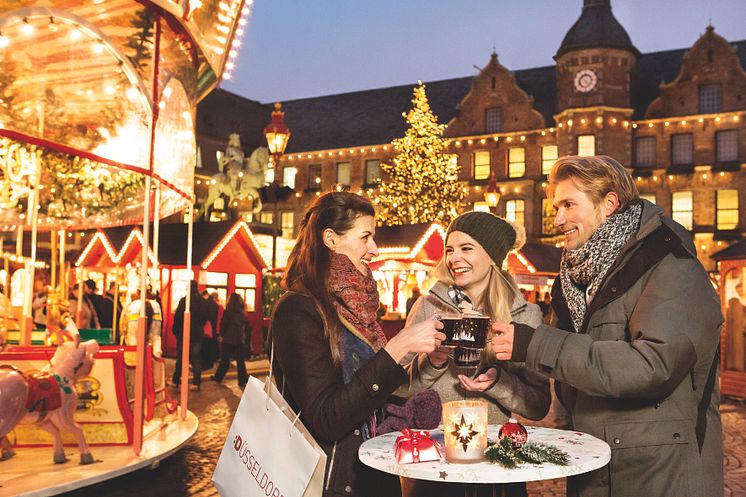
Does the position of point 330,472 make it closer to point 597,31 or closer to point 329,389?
point 329,389

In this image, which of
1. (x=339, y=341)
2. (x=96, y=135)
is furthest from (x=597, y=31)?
(x=339, y=341)

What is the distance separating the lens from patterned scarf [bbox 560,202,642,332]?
116 inches

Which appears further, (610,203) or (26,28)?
(26,28)

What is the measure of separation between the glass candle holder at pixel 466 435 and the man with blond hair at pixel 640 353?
1.18ft

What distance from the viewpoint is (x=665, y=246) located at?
110 inches

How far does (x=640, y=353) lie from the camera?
2.63m

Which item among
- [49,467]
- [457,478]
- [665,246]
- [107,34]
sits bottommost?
A: [49,467]

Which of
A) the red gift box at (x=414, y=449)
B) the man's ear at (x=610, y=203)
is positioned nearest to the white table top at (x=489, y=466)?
the red gift box at (x=414, y=449)

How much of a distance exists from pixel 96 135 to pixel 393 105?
36.5 metres

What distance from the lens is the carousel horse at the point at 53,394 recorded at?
615 cm

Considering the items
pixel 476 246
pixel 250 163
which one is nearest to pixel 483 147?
pixel 250 163

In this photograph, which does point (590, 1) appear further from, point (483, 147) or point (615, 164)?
point (615, 164)

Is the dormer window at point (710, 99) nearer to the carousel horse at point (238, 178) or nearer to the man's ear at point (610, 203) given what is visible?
the carousel horse at point (238, 178)

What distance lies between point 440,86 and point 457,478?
139 ft
